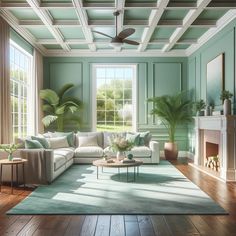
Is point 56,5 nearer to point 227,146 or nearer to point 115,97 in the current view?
point 227,146

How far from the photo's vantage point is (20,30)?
269 inches

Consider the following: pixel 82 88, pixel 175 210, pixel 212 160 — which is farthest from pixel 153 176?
pixel 82 88

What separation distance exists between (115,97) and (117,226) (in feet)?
21.3

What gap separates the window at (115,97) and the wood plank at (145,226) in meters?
5.97

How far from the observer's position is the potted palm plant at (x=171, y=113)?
8586 millimetres

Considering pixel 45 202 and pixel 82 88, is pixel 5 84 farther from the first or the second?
pixel 82 88

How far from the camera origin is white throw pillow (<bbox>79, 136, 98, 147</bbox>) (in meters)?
7.93

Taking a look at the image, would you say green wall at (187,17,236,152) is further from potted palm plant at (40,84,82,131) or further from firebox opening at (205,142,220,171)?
potted palm plant at (40,84,82,131)

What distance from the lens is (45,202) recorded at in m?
4.13

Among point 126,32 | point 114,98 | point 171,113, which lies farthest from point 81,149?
point 126,32

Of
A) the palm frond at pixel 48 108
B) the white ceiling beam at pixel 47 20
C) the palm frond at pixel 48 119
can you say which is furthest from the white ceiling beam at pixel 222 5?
the palm frond at pixel 48 108

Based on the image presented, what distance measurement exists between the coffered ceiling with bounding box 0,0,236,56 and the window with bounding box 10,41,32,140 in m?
0.47

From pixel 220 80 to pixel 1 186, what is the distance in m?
4.69

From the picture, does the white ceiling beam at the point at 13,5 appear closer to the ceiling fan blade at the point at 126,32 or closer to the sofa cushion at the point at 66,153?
the ceiling fan blade at the point at 126,32
